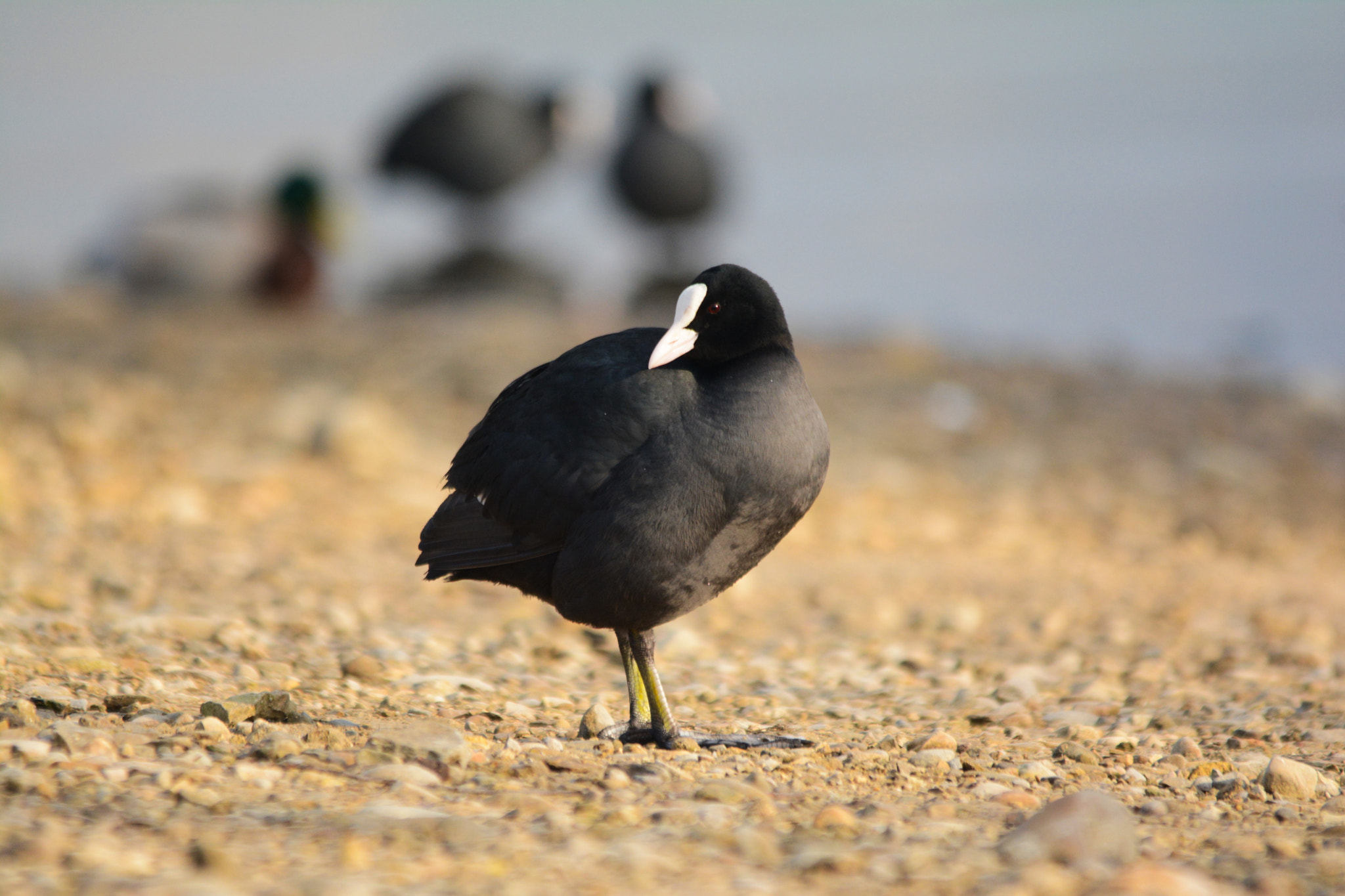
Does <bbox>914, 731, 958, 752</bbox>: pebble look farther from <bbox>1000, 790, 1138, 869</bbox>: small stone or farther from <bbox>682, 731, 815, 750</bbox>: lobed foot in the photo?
<bbox>1000, 790, 1138, 869</bbox>: small stone

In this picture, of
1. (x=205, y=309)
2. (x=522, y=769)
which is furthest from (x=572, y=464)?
(x=205, y=309)

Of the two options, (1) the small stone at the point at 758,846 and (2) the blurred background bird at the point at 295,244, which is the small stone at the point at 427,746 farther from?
(2) the blurred background bird at the point at 295,244

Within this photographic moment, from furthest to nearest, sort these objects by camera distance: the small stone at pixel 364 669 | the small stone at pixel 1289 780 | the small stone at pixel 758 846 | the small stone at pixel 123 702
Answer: the small stone at pixel 364 669 < the small stone at pixel 123 702 < the small stone at pixel 1289 780 < the small stone at pixel 758 846

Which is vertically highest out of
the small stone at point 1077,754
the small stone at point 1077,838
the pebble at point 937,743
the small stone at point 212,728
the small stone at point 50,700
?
the small stone at point 50,700

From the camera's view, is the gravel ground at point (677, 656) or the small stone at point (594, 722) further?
Answer: the small stone at point (594, 722)

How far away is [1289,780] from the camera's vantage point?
3.53 m

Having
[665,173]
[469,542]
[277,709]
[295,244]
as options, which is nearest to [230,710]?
[277,709]

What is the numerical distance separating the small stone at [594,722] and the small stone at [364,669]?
867 mm

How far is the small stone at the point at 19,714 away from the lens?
3449 mm

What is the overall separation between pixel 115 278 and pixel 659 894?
17396mm

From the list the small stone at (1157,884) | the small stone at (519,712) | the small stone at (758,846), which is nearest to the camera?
the small stone at (1157,884)

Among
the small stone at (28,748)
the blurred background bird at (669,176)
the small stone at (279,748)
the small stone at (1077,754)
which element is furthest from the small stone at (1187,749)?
the blurred background bird at (669,176)

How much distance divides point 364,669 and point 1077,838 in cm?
260

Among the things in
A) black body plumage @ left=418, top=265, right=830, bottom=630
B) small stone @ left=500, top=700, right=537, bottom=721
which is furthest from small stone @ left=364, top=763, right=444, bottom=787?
small stone @ left=500, top=700, right=537, bottom=721
